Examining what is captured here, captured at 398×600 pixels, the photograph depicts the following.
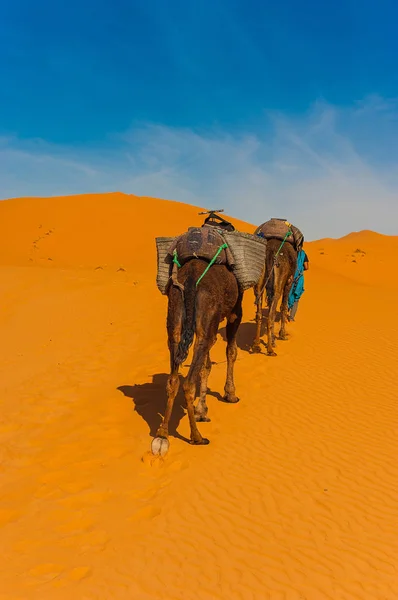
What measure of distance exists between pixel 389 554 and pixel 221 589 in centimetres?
170

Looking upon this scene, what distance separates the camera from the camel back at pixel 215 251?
6.44 meters

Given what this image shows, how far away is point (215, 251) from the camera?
6457 mm

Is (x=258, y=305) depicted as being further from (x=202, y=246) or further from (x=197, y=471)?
(x=197, y=471)

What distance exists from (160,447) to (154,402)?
85.9 inches

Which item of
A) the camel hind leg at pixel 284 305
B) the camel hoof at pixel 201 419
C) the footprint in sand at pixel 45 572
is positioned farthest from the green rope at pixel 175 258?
the camel hind leg at pixel 284 305

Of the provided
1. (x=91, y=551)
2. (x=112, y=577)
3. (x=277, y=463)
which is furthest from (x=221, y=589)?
(x=277, y=463)

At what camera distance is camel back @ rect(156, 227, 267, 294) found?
21.1ft

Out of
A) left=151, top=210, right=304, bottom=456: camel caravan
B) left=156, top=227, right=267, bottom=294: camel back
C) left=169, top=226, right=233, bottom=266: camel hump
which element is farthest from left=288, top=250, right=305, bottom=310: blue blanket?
left=169, top=226, right=233, bottom=266: camel hump

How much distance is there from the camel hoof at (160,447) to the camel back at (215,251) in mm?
2231

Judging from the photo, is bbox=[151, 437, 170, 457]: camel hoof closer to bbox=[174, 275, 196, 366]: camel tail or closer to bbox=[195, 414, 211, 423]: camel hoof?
bbox=[174, 275, 196, 366]: camel tail

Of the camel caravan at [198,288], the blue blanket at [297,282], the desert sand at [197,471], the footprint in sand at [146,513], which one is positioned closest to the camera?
the desert sand at [197,471]

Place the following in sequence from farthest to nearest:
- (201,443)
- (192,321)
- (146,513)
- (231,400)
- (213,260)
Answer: (231,400) < (201,443) < (213,260) < (192,321) < (146,513)

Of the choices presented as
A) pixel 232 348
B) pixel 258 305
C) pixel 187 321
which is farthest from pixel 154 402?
pixel 258 305

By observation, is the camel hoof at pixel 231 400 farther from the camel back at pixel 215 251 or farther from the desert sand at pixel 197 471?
the camel back at pixel 215 251
